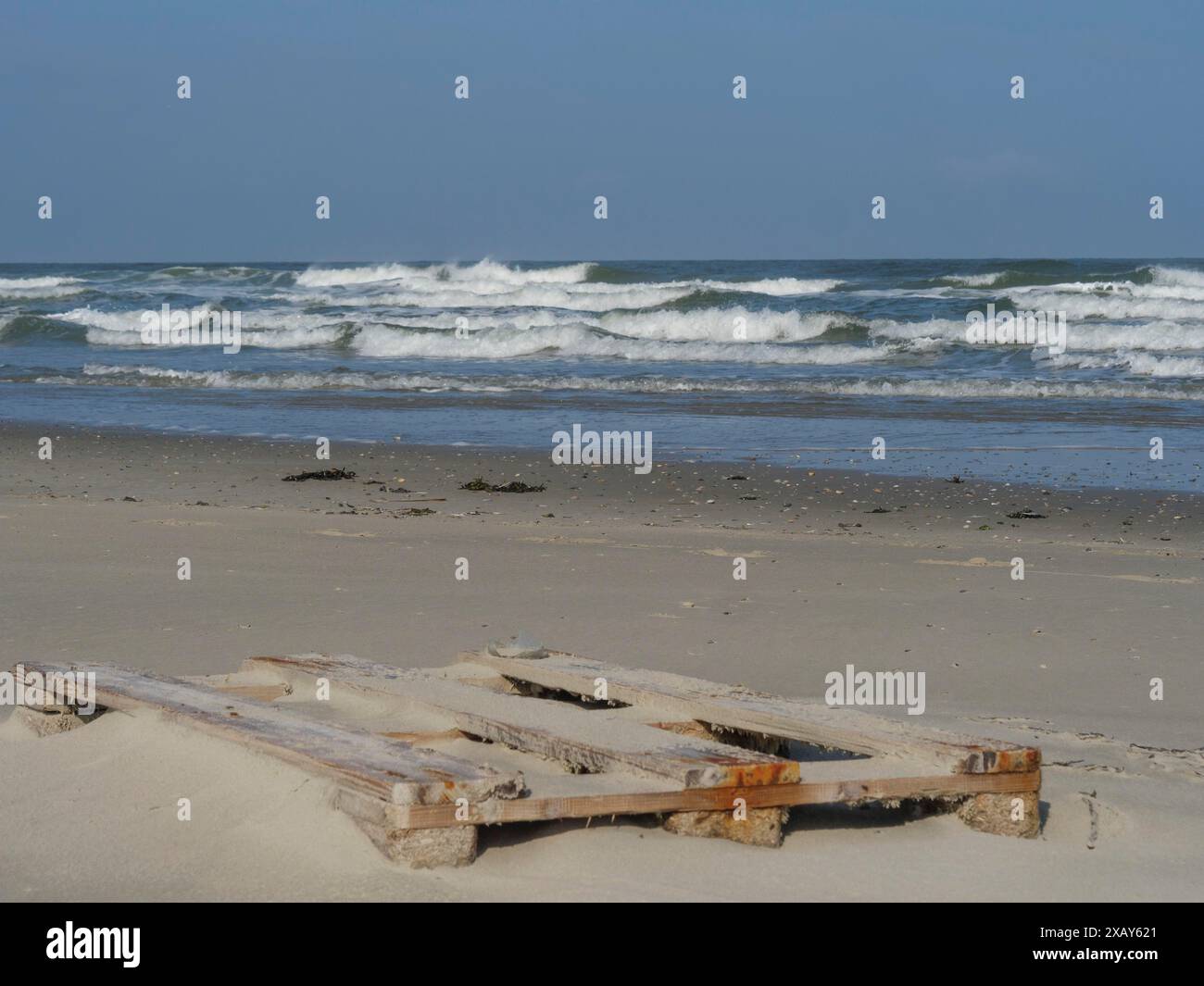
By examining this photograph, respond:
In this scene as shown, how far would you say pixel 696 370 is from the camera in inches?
912

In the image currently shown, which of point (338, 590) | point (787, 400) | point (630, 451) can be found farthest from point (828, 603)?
point (787, 400)

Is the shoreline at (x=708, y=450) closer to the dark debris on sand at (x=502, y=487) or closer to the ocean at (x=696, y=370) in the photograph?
the ocean at (x=696, y=370)

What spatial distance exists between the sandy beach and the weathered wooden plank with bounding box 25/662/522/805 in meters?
0.06

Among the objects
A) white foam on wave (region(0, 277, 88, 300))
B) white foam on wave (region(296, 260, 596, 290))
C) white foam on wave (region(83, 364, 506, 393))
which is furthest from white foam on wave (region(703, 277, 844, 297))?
white foam on wave (region(83, 364, 506, 393))

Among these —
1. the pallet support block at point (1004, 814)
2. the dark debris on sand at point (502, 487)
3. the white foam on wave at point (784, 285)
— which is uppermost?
the white foam on wave at point (784, 285)

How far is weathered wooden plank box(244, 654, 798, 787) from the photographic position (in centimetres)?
346

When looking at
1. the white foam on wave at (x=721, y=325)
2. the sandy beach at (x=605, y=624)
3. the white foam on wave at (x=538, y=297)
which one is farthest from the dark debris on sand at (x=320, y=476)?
the white foam on wave at (x=538, y=297)

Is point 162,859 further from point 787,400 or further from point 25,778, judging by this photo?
point 787,400

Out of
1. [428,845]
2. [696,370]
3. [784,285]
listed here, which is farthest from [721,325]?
[428,845]

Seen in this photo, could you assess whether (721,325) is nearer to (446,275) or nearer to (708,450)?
(708,450)

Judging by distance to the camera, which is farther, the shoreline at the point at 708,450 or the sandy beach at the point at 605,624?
the shoreline at the point at 708,450

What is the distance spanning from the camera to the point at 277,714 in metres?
3.96

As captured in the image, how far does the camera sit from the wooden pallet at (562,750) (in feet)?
10.5
